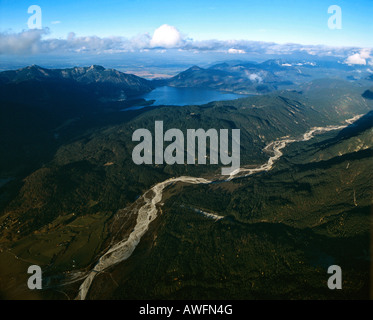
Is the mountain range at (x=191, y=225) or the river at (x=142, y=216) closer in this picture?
the mountain range at (x=191, y=225)

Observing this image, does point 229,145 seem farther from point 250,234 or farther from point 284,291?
point 284,291

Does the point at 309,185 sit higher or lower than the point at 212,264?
higher

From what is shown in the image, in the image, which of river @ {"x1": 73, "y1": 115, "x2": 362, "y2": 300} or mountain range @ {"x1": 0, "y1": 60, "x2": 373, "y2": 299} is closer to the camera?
mountain range @ {"x1": 0, "y1": 60, "x2": 373, "y2": 299}

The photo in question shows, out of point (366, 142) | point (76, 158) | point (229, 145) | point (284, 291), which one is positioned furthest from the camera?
point (229, 145)

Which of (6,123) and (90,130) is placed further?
(90,130)

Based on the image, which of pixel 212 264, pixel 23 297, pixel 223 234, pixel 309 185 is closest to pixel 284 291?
pixel 212 264

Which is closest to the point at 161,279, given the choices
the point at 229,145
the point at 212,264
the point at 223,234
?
the point at 212,264

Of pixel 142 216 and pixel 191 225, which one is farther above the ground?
pixel 191 225

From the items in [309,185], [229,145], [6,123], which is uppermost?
[6,123]

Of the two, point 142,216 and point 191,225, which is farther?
point 142,216

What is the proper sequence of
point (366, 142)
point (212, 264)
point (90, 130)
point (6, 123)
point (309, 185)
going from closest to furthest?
point (212, 264) → point (309, 185) → point (366, 142) → point (6, 123) → point (90, 130)
